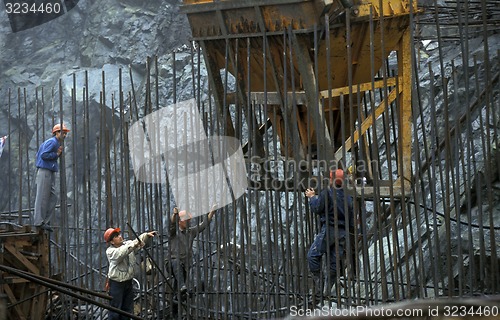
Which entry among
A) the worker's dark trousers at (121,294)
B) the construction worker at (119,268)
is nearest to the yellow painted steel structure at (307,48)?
the construction worker at (119,268)

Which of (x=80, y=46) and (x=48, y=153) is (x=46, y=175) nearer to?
(x=48, y=153)

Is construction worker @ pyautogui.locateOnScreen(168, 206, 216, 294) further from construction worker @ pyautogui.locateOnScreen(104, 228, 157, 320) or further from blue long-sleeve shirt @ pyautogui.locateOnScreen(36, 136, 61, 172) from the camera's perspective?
blue long-sleeve shirt @ pyautogui.locateOnScreen(36, 136, 61, 172)

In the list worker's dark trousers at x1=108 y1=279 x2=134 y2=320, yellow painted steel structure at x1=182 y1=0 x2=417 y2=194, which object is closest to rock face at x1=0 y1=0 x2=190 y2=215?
worker's dark trousers at x1=108 y1=279 x2=134 y2=320

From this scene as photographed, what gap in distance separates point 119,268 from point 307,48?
3.73m

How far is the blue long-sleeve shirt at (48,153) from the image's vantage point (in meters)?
11.7

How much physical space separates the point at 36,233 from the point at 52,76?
25631 mm

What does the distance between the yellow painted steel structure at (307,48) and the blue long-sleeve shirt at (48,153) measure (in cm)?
315

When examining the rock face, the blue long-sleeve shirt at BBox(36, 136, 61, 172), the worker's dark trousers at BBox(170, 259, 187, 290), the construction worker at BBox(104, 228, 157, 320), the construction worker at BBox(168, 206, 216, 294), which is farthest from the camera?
the rock face

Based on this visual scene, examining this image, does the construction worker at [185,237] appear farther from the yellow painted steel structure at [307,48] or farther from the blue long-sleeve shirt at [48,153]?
the blue long-sleeve shirt at [48,153]

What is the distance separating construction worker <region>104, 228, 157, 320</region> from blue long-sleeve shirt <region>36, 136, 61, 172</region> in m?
1.97

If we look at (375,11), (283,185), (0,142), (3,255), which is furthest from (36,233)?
(375,11)

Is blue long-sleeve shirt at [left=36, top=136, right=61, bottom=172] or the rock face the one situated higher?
the rock face

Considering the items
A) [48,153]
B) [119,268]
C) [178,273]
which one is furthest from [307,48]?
[48,153]

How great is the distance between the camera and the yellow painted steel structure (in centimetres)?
827
